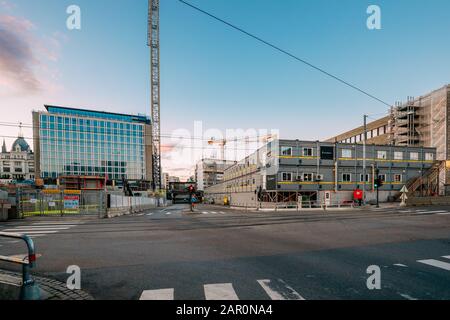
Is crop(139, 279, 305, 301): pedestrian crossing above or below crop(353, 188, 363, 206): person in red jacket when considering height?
above

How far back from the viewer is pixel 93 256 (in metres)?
6.39

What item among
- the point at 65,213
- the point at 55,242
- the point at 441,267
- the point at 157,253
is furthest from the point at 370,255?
the point at 65,213

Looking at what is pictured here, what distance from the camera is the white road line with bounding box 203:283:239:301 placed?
3789 mm

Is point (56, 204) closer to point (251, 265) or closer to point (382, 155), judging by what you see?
point (251, 265)

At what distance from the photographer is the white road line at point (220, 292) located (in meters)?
3.79

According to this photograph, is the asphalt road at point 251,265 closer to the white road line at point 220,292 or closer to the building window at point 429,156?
the white road line at point 220,292

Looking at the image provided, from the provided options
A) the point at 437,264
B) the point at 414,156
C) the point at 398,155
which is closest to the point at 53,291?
the point at 437,264

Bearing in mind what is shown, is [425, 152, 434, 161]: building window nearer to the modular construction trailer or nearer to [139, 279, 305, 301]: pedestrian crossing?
the modular construction trailer

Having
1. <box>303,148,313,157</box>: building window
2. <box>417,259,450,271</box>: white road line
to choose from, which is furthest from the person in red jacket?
<box>417,259,450,271</box>: white road line

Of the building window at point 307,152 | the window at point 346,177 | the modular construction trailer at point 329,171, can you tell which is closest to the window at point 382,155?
the modular construction trailer at point 329,171

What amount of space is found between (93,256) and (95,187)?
60.9m

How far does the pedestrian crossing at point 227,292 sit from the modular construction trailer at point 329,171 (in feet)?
87.4

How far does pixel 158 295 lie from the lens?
12.5 feet
